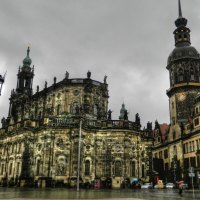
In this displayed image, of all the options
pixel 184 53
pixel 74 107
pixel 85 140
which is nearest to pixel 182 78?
pixel 184 53

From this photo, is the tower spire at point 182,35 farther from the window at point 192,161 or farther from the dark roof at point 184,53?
the window at point 192,161

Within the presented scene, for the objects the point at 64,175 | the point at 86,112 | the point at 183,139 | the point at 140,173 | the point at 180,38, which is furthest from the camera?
the point at 180,38

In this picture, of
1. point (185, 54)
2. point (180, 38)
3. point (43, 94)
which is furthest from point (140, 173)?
point (180, 38)

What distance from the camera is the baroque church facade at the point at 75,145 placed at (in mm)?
45406

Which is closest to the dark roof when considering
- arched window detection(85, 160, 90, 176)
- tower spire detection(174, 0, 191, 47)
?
tower spire detection(174, 0, 191, 47)

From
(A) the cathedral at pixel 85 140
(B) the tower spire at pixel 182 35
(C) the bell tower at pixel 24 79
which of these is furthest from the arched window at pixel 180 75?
(C) the bell tower at pixel 24 79

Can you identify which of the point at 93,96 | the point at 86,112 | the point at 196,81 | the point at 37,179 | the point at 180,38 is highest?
Result: the point at 180,38

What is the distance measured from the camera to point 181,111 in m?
69.4

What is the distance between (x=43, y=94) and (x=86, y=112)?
463 inches

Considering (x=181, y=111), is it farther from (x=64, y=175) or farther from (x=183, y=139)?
(x=64, y=175)

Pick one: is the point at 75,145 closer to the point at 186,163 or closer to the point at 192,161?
the point at 192,161

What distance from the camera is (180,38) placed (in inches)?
3017

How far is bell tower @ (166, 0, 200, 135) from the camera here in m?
69.2

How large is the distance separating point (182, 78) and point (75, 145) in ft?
129
